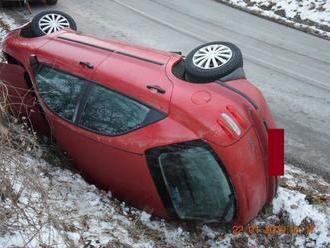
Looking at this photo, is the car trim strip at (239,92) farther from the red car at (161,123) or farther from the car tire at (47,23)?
the car tire at (47,23)

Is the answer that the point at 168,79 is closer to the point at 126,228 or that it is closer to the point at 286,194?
the point at 126,228

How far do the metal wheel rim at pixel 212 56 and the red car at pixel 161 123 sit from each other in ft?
0.04

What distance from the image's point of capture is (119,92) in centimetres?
539

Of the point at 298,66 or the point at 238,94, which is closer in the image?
the point at 238,94

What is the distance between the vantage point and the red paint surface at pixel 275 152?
206 inches

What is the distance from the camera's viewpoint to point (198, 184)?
5012 millimetres

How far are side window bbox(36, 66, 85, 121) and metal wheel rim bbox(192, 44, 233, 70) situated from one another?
1.27 metres

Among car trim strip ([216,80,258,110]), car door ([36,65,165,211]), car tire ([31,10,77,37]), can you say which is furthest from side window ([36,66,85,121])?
car trim strip ([216,80,258,110])

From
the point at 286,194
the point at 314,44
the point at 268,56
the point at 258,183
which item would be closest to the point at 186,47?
the point at 268,56

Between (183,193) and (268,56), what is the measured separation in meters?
8.22

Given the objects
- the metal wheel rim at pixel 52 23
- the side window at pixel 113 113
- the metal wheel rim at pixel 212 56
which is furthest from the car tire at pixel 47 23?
the metal wheel rim at pixel 212 56

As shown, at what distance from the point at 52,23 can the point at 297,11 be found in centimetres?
1099

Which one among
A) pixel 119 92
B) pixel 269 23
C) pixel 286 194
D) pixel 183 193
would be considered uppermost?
pixel 119 92

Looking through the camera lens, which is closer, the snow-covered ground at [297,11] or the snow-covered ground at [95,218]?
the snow-covered ground at [95,218]
